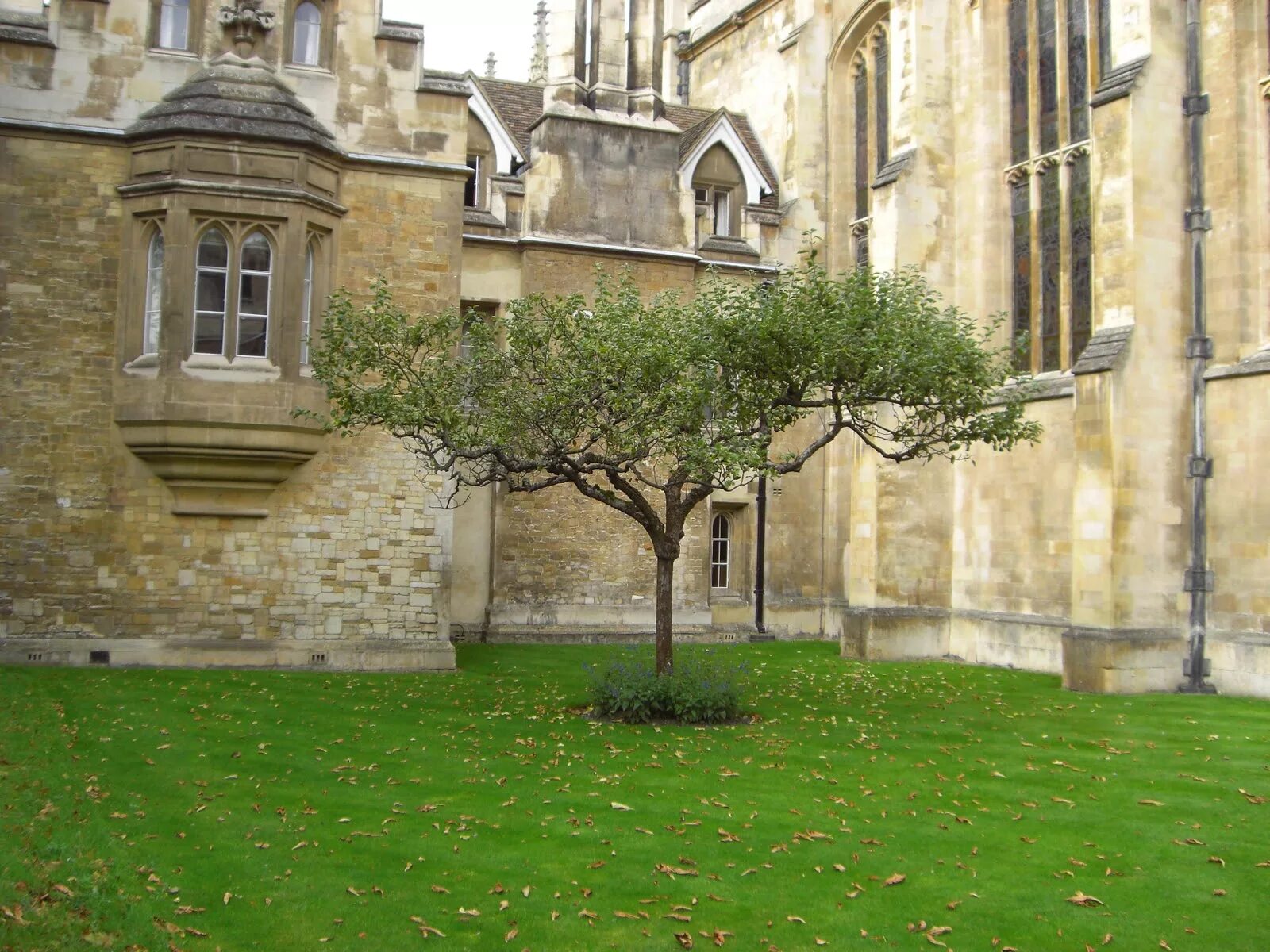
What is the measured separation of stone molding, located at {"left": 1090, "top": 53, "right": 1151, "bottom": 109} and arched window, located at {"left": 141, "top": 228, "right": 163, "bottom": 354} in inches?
586

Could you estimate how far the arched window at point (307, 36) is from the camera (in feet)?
64.1

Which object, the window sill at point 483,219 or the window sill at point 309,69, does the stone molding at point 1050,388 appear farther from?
the window sill at point 309,69

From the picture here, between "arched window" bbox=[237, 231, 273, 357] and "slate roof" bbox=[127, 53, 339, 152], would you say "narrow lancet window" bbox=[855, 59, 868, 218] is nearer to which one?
"slate roof" bbox=[127, 53, 339, 152]

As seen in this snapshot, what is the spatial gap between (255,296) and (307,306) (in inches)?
33.2

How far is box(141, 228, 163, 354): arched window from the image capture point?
18344 millimetres

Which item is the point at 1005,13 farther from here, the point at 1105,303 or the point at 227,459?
the point at 227,459

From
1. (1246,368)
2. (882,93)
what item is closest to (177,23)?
(882,93)

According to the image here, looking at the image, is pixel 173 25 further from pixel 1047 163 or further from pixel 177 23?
pixel 1047 163

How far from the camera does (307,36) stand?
19.6m

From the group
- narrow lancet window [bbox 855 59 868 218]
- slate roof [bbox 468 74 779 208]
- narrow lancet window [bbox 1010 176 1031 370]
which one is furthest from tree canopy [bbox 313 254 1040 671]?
narrow lancet window [bbox 855 59 868 218]

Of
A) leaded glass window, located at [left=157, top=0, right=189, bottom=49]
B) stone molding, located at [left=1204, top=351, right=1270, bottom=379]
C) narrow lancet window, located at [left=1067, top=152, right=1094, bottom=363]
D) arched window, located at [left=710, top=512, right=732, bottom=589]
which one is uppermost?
leaded glass window, located at [left=157, top=0, right=189, bottom=49]

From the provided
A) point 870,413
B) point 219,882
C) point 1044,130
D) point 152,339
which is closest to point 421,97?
point 152,339

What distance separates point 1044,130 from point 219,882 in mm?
20232

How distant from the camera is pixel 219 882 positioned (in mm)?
8055
